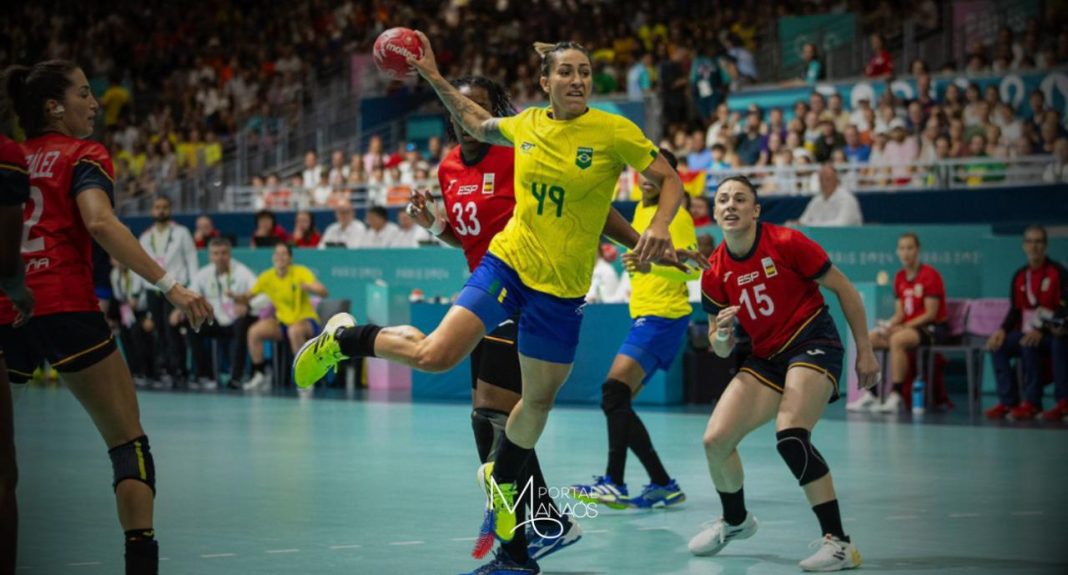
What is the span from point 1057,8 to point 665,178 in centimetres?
1645

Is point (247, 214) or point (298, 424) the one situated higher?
point (247, 214)

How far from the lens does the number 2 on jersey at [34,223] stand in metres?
5.81

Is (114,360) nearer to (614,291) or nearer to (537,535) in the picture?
(537,535)

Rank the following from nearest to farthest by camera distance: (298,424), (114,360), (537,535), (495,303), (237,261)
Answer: (114,360) → (495,303) → (537,535) → (298,424) → (237,261)

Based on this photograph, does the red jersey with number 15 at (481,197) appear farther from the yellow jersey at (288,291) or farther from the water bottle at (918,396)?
the yellow jersey at (288,291)

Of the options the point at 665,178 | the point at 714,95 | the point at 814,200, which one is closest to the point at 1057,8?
the point at 714,95

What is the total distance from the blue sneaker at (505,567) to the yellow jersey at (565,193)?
1241 millimetres

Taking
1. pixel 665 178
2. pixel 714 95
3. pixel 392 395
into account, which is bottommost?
pixel 392 395

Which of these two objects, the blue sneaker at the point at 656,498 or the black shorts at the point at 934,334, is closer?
the blue sneaker at the point at 656,498

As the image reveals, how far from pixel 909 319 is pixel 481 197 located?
878 centimetres

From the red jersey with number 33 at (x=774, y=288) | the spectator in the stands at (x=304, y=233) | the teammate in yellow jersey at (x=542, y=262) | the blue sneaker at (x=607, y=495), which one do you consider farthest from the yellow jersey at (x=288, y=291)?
the teammate in yellow jersey at (x=542, y=262)

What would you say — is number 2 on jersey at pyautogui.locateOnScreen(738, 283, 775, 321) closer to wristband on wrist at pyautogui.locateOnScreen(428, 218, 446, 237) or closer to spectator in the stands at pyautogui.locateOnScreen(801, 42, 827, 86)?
wristband on wrist at pyautogui.locateOnScreen(428, 218, 446, 237)

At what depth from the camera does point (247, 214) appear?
23625mm

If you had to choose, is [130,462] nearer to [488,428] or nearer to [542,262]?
[542,262]
